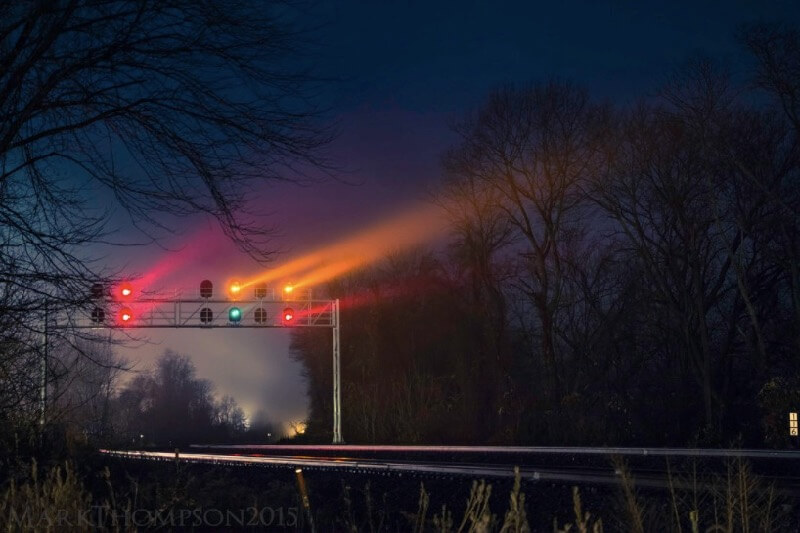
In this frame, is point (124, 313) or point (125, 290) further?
point (124, 313)

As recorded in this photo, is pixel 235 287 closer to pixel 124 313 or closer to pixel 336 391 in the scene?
pixel 336 391

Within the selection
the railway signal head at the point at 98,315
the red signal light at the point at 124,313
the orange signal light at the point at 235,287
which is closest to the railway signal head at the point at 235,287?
the orange signal light at the point at 235,287

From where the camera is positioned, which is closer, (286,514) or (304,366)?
(286,514)

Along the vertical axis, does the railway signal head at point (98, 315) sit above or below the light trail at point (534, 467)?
above

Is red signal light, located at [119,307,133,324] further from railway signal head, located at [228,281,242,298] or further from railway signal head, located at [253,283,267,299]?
railway signal head, located at [253,283,267,299]

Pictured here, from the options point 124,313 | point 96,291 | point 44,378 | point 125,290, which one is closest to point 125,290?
point 125,290

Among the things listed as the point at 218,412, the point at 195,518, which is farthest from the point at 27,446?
the point at 218,412

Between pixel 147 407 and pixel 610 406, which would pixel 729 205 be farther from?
pixel 147 407

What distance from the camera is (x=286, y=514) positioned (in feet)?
40.1

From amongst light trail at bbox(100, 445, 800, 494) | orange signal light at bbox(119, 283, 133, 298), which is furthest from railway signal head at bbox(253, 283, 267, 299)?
orange signal light at bbox(119, 283, 133, 298)

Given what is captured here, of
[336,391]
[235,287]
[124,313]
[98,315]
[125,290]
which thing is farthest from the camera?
[336,391]

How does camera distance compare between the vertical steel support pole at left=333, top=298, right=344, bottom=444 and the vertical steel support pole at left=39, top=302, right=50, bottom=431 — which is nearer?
the vertical steel support pole at left=39, top=302, right=50, bottom=431

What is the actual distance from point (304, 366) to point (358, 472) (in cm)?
3712

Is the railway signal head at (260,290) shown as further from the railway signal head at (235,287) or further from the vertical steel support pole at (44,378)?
the vertical steel support pole at (44,378)
